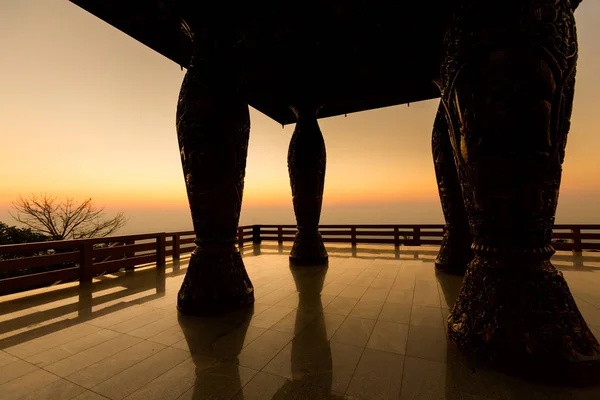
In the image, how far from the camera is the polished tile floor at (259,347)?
1481mm

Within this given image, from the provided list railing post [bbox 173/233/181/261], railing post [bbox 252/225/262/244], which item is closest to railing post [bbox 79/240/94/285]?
railing post [bbox 173/233/181/261]

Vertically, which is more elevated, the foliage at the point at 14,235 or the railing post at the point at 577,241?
the foliage at the point at 14,235

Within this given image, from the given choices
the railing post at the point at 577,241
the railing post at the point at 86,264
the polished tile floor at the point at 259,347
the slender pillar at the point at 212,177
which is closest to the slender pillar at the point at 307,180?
the polished tile floor at the point at 259,347

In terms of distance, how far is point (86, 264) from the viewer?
4402mm

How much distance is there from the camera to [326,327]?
2340 millimetres

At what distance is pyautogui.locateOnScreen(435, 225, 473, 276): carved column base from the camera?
433 centimetres

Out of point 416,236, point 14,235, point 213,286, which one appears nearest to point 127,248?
point 213,286

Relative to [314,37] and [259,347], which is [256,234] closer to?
[314,37]

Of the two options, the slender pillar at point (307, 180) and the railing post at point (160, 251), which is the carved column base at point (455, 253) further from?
the railing post at point (160, 251)

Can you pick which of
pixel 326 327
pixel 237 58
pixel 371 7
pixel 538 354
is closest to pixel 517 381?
pixel 538 354

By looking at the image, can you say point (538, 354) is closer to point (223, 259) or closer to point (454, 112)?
point (454, 112)

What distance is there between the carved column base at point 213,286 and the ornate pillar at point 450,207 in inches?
147

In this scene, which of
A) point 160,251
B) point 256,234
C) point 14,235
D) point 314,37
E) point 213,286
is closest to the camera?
point 213,286

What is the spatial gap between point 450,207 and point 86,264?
690 centimetres
